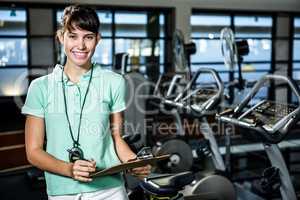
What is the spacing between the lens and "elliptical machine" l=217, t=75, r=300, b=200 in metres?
2.28

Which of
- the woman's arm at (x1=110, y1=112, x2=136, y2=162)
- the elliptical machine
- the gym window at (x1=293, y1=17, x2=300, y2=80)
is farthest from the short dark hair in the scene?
the gym window at (x1=293, y1=17, x2=300, y2=80)

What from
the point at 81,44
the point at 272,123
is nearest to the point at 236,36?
the point at 272,123

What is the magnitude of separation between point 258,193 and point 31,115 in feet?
9.68

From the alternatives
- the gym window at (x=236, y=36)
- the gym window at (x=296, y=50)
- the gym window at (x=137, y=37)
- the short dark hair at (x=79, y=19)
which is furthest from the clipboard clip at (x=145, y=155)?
the gym window at (x=296, y=50)

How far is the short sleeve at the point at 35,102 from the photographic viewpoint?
120 centimetres

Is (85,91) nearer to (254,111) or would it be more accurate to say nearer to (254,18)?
(254,111)

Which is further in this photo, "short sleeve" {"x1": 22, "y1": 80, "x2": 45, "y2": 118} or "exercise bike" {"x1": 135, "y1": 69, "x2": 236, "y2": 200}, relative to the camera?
"exercise bike" {"x1": 135, "y1": 69, "x2": 236, "y2": 200}

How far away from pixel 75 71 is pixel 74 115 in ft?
0.52

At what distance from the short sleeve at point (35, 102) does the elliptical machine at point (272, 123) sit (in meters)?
1.57

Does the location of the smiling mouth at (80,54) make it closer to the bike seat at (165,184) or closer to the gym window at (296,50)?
the bike seat at (165,184)

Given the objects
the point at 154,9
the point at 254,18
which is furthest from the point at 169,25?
the point at 254,18

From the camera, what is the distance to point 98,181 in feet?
4.12

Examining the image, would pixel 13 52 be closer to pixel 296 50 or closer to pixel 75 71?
pixel 75 71

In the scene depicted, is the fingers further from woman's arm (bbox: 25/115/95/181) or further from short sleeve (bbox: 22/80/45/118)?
short sleeve (bbox: 22/80/45/118)
